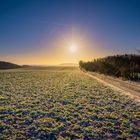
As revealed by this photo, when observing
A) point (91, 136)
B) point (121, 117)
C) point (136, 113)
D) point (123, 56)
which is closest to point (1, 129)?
point (91, 136)

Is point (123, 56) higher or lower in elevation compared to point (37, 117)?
higher

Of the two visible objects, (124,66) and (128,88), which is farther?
(124,66)

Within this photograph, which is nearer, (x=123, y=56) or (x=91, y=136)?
(x=91, y=136)

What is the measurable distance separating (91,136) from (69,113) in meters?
2.57

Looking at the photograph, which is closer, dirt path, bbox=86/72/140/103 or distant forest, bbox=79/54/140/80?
dirt path, bbox=86/72/140/103

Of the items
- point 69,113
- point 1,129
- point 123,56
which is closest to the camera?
point 1,129

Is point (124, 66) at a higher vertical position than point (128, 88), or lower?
higher

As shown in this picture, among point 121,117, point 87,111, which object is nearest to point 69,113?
point 87,111

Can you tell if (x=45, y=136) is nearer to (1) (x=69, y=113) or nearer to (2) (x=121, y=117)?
(1) (x=69, y=113)

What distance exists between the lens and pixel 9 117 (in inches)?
309

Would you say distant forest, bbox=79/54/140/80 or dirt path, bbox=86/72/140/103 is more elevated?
distant forest, bbox=79/54/140/80

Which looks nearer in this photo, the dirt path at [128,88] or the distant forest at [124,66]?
the dirt path at [128,88]

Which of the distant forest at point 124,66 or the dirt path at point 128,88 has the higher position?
the distant forest at point 124,66

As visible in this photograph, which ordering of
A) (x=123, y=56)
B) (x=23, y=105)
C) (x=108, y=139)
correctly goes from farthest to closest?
1. (x=123, y=56)
2. (x=23, y=105)
3. (x=108, y=139)
